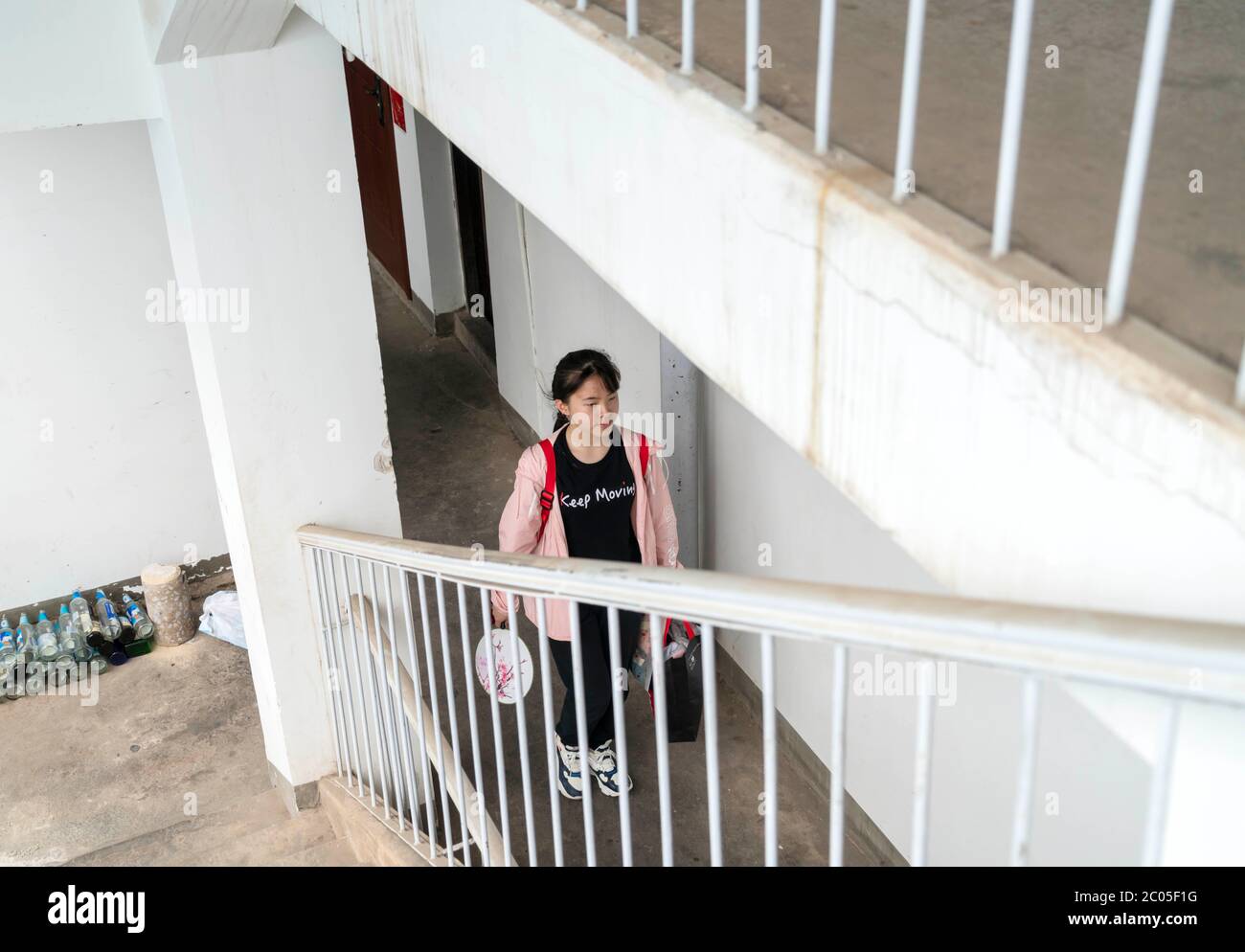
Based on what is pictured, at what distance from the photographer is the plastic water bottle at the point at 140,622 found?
534 centimetres

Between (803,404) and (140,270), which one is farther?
(140,270)

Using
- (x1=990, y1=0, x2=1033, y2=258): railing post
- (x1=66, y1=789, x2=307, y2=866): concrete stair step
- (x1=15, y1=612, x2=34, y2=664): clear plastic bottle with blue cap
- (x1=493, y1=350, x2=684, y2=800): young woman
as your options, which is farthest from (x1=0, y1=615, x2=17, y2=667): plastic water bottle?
(x1=990, y1=0, x2=1033, y2=258): railing post

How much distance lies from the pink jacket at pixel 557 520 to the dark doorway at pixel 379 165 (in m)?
5.50

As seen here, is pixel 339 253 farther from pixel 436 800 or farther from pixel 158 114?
pixel 436 800

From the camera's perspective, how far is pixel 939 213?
40.5 inches

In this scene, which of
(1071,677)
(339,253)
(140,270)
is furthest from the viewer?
(140,270)

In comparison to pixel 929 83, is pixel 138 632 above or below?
below

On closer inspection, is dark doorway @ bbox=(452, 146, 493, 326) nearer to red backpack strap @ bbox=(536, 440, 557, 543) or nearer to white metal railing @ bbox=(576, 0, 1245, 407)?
red backpack strap @ bbox=(536, 440, 557, 543)

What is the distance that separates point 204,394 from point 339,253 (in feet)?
1.99

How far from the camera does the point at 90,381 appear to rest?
16.9 ft

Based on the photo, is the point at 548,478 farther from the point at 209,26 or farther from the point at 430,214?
the point at 430,214

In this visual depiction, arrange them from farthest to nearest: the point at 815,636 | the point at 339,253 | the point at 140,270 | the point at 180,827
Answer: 1. the point at 140,270
2. the point at 180,827
3. the point at 339,253
4. the point at 815,636

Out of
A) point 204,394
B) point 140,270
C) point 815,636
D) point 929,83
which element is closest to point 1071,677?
point 815,636

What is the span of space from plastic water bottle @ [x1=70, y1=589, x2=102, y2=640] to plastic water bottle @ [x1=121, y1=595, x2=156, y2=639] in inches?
5.7
